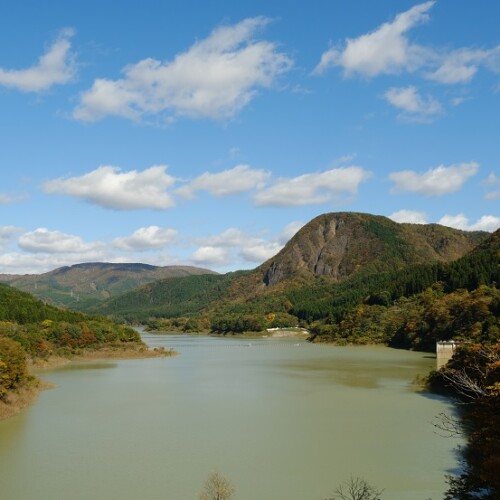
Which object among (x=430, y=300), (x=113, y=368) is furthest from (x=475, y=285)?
(x=113, y=368)

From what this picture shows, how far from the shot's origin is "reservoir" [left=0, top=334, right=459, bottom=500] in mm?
18875

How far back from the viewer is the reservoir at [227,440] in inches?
743

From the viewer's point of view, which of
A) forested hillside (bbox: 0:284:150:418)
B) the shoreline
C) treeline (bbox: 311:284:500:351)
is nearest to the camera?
the shoreline

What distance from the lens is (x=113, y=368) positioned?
59.2 m

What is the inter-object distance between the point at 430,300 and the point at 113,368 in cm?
5612

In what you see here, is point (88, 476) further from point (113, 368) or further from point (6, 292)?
point (6, 292)

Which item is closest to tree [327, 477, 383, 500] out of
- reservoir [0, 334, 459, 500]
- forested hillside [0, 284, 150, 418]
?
reservoir [0, 334, 459, 500]

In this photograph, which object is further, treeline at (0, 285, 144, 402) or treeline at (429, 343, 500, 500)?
treeline at (0, 285, 144, 402)

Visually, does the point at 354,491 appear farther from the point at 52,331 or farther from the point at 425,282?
the point at 425,282

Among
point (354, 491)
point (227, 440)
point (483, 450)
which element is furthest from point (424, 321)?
point (483, 450)

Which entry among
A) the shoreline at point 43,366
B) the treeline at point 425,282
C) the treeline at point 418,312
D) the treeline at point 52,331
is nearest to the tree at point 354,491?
the shoreline at point 43,366

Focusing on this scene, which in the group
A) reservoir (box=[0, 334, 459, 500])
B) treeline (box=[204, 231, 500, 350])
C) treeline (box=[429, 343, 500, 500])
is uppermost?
treeline (box=[204, 231, 500, 350])

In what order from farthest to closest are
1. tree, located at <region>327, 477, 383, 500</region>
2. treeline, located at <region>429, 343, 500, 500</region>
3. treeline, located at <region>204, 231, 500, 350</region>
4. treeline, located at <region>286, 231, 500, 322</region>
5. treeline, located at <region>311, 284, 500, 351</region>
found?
treeline, located at <region>286, 231, 500, 322</region> → treeline, located at <region>204, 231, 500, 350</region> → treeline, located at <region>311, 284, 500, 351</region> → tree, located at <region>327, 477, 383, 500</region> → treeline, located at <region>429, 343, 500, 500</region>

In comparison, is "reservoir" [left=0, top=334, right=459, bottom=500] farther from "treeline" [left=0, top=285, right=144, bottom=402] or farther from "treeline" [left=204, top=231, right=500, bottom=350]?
"treeline" [left=204, top=231, right=500, bottom=350]
